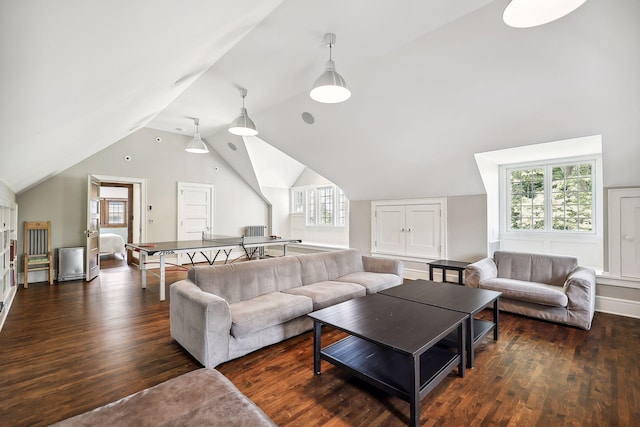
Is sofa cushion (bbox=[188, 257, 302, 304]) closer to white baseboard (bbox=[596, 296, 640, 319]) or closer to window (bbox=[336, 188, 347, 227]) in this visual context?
white baseboard (bbox=[596, 296, 640, 319])

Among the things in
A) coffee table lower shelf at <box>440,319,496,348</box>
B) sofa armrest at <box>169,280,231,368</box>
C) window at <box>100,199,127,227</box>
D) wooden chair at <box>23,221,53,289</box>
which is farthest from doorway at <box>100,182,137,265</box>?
coffee table lower shelf at <box>440,319,496,348</box>

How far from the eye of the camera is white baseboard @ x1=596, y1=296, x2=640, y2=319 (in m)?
3.36

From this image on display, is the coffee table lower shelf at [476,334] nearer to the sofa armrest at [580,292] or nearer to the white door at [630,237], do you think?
the sofa armrest at [580,292]

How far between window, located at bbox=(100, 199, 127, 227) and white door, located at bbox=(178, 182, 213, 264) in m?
4.39

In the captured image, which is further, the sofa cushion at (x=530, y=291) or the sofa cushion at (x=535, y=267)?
the sofa cushion at (x=535, y=267)

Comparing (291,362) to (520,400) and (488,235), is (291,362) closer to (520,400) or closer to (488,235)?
(520,400)

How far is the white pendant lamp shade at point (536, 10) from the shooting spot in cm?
165

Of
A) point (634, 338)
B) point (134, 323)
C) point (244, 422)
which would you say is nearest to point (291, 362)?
point (244, 422)

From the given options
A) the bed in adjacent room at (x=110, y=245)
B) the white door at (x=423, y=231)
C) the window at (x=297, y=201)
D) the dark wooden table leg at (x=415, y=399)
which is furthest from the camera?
the window at (x=297, y=201)

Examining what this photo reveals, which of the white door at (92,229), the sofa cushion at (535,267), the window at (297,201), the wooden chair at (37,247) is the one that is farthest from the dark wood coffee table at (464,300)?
the wooden chair at (37,247)

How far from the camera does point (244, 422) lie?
1114 millimetres

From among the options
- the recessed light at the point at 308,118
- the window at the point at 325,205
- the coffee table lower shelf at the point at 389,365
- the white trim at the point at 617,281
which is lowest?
the coffee table lower shelf at the point at 389,365

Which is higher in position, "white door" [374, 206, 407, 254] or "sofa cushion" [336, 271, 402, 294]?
"white door" [374, 206, 407, 254]

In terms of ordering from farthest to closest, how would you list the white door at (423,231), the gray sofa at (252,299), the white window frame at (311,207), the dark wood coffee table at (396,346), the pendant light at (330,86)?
the white window frame at (311,207) < the white door at (423,231) < the pendant light at (330,86) < the gray sofa at (252,299) < the dark wood coffee table at (396,346)
